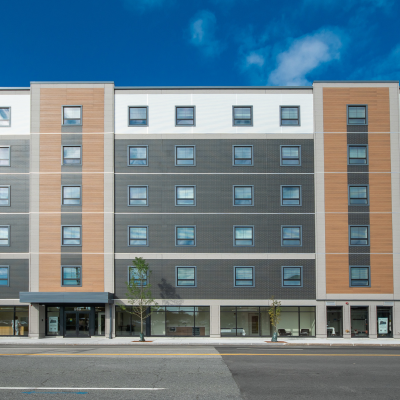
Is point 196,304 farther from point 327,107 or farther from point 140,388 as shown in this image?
point 140,388

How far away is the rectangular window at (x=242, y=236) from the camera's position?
109 feet

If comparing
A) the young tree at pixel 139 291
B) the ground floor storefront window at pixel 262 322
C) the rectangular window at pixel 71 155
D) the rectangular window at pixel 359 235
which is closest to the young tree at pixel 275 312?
the ground floor storefront window at pixel 262 322

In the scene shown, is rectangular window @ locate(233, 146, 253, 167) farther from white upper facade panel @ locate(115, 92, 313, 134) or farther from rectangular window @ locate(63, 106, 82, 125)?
rectangular window @ locate(63, 106, 82, 125)

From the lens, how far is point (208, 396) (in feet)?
37.8

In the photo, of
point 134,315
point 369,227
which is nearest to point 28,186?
point 134,315

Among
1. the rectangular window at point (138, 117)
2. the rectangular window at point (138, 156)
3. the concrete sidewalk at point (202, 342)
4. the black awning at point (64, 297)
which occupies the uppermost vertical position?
the rectangular window at point (138, 117)

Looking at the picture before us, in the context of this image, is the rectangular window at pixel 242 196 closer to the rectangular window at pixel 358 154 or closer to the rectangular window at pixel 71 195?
the rectangular window at pixel 358 154

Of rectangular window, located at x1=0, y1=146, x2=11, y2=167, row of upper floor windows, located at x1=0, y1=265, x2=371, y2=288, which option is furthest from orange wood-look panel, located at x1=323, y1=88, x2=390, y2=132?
rectangular window, located at x1=0, y1=146, x2=11, y2=167

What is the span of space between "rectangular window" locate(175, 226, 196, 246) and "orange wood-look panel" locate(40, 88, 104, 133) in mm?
9805

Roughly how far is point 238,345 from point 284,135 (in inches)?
635

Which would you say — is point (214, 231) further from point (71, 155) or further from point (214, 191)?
point (71, 155)

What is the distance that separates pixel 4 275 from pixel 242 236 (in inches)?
719

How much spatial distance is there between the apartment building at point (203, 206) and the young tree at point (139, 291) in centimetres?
51

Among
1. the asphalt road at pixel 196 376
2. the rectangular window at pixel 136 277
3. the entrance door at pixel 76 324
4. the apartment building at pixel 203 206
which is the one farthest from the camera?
the apartment building at pixel 203 206
